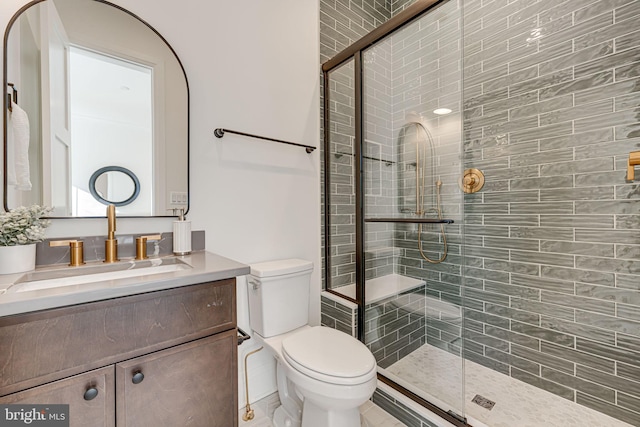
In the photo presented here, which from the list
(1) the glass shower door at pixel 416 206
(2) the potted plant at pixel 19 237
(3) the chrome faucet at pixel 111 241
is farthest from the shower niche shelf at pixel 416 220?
(2) the potted plant at pixel 19 237

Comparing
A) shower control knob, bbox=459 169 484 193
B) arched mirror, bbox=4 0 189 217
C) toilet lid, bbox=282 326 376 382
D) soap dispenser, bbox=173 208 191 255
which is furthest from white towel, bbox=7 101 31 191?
shower control knob, bbox=459 169 484 193

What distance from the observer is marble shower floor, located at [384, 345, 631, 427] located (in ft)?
4.99

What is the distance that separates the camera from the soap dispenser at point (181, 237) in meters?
1.35

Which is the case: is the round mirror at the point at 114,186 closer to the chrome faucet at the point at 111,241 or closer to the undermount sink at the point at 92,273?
the chrome faucet at the point at 111,241

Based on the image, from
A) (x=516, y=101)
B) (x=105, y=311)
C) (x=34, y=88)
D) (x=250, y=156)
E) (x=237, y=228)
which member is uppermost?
(x=516, y=101)

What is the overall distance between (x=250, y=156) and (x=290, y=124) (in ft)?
1.29

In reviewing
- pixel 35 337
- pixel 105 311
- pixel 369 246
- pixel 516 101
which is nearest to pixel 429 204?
pixel 369 246

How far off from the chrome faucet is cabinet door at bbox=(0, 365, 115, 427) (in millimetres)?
550

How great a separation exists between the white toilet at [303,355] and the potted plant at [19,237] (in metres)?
0.89

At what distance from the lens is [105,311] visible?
804 mm

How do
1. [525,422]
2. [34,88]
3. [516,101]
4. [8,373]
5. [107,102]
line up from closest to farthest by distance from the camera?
[8,373]
[34,88]
[107,102]
[525,422]
[516,101]

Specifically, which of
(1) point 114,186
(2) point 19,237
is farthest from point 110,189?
(2) point 19,237

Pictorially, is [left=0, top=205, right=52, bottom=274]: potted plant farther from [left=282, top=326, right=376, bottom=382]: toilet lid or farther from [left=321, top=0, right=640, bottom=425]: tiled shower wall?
[left=321, top=0, right=640, bottom=425]: tiled shower wall

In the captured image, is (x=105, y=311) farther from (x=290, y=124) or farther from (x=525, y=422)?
(x=525, y=422)
